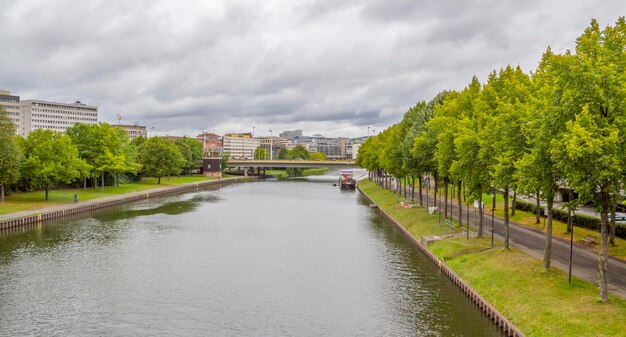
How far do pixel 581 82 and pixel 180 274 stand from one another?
35698mm

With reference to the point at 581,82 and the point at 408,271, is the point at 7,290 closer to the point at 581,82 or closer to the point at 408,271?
the point at 408,271

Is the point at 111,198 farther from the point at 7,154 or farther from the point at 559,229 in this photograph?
the point at 559,229

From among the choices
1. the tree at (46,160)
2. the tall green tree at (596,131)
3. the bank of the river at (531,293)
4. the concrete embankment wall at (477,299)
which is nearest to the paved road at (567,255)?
the bank of the river at (531,293)

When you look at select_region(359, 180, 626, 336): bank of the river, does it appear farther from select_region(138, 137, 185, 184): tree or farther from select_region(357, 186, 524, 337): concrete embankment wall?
select_region(138, 137, 185, 184): tree

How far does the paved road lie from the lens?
35531 mm

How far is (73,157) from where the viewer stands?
10162cm

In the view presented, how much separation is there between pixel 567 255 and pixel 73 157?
9022 centimetres

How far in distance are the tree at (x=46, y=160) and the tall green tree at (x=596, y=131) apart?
88.1 meters

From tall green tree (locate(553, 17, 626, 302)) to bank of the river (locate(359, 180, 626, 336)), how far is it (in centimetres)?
204

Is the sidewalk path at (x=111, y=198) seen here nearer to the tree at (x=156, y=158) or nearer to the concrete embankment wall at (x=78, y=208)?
the concrete embankment wall at (x=78, y=208)

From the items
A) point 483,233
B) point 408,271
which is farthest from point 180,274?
point 483,233

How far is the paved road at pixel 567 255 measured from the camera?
117 feet

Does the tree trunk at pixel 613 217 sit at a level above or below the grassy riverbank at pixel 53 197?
above

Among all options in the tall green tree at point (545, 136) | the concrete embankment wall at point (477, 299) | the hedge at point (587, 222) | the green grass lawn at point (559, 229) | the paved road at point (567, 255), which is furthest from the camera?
the hedge at point (587, 222)
